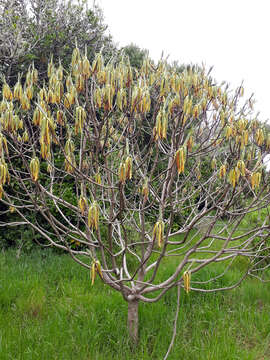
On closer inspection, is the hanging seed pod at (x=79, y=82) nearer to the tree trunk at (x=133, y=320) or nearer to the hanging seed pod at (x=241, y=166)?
the hanging seed pod at (x=241, y=166)

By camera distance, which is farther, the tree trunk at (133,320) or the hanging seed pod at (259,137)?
the tree trunk at (133,320)

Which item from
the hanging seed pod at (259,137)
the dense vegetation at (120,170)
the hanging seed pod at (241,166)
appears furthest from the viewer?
the hanging seed pod at (259,137)

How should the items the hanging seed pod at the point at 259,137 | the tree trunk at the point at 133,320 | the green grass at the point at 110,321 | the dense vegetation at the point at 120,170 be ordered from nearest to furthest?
the dense vegetation at the point at 120,170, the hanging seed pod at the point at 259,137, the green grass at the point at 110,321, the tree trunk at the point at 133,320

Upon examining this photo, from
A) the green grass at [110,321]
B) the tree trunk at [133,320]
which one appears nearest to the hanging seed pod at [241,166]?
the tree trunk at [133,320]

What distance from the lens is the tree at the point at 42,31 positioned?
18.8 feet

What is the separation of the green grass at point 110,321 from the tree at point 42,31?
374 centimetres

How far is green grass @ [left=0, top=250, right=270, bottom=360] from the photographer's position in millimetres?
2934

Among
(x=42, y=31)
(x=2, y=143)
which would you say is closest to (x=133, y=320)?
(x=2, y=143)

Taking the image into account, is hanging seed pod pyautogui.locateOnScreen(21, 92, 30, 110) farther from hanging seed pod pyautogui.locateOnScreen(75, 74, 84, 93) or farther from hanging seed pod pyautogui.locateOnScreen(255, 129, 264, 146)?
hanging seed pod pyautogui.locateOnScreen(255, 129, 264, 146)

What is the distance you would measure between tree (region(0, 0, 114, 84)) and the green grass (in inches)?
147

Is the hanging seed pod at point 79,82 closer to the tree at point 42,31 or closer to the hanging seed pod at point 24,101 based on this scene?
the hanging seed pod at point 24,101

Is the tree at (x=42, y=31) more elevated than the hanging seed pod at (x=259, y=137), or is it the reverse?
the tree at (x=42, y=31)

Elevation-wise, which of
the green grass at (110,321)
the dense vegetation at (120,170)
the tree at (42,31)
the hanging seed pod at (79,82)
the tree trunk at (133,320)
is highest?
the tree at (42,31)

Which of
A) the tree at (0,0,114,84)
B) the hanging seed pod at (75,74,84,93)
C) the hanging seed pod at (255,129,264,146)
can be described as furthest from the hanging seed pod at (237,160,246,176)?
the tree at (0,0,114,84)
